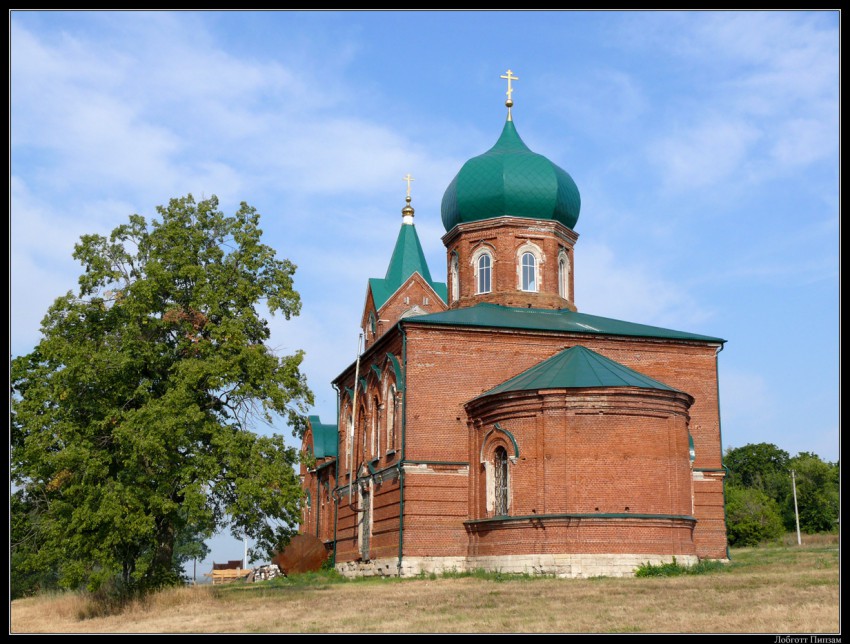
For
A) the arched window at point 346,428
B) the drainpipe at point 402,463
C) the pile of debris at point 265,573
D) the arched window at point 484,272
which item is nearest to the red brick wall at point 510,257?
the arched window at point 484,272

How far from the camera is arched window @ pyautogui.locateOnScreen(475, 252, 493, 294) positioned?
2700cm

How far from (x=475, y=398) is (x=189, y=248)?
785 cm

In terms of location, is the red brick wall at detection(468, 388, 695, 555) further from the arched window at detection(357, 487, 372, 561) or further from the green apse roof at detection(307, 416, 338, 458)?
the green apse roof at detection(307, 416, 338, 458)

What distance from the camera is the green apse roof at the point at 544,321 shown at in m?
23.6

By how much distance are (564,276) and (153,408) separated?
14.3 m

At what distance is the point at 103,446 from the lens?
58.0 ft

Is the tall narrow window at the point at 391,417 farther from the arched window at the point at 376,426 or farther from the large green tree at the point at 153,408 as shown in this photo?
the large green tree at the point at 153,408

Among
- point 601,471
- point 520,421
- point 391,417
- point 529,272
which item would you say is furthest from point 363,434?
point 601,471

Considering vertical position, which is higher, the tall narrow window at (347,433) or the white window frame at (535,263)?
the white window frame at (535,263)

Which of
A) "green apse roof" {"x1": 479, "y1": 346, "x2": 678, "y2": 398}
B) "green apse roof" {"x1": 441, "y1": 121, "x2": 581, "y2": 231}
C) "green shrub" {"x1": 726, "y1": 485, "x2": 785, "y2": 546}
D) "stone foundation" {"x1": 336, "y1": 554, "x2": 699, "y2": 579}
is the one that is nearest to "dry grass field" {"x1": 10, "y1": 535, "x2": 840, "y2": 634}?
"stone foundation" {"x1": 336, "y1": 554, "x2": 699, "y2": 579}

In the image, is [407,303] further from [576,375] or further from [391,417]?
[576,375]

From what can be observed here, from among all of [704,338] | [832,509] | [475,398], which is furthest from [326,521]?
[832,509]

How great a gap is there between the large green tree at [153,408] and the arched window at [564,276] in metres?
10.5
